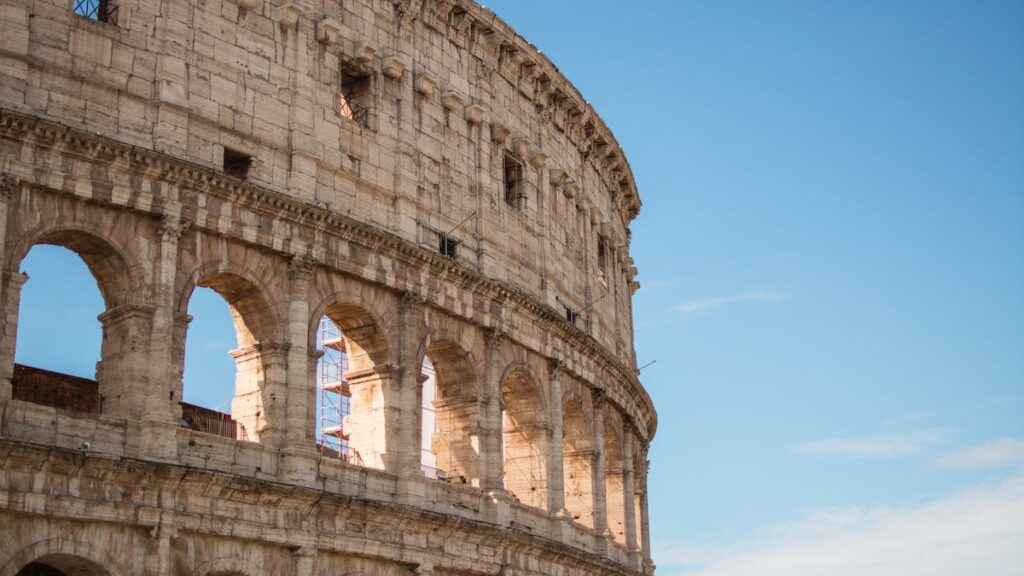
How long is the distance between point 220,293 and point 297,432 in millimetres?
2791

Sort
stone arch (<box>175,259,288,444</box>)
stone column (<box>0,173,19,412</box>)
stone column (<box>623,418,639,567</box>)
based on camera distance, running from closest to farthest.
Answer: stone column (<box>0,173,19,412</box>), stone arch (<box>175,259,288,444</box>), stone column (<box>623,418,639,567</box>)

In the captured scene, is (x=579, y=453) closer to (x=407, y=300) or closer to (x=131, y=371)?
(x=407, y=300)

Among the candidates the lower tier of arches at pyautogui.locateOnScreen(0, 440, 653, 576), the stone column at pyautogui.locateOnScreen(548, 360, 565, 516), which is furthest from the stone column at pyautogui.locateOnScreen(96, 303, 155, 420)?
the stone column at pyautogui.locateOnScreen(548, 360, 565, 516)

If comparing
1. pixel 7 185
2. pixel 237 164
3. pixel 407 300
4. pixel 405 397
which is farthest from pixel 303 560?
pixel 7 185

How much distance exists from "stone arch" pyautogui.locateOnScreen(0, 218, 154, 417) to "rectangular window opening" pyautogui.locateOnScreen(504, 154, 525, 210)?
1120cm

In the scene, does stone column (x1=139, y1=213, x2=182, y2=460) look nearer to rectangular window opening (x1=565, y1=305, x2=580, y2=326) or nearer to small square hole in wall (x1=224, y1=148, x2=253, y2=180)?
small square hole in wall (x1=224, y1=148, x2=253, y2=180)

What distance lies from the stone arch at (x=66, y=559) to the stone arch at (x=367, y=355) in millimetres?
6273

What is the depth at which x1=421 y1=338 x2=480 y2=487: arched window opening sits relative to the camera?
1125 inches

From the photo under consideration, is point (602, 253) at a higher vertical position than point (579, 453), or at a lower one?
higher

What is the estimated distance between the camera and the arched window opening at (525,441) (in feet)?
101

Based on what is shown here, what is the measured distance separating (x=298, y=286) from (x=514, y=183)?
8.50m

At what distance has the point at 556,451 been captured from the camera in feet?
102

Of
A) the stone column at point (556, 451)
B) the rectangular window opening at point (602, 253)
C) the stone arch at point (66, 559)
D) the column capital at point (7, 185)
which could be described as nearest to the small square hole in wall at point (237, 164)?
the column capital at point (7, 185)

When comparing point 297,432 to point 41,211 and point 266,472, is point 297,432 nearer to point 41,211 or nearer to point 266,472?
point 266,472
